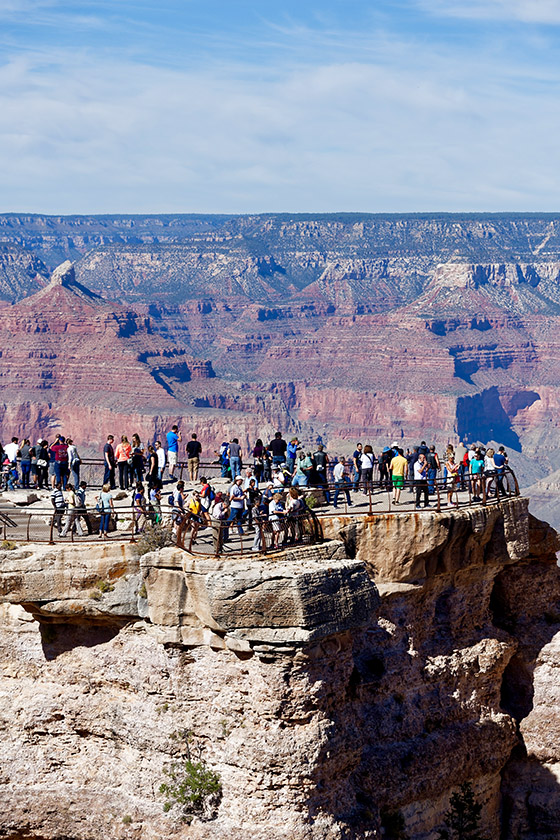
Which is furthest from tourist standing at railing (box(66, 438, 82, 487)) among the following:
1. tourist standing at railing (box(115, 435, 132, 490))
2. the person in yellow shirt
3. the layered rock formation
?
the person in yellow shirt

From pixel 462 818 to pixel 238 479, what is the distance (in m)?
10.4

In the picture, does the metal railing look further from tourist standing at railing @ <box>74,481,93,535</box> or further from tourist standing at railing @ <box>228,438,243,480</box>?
tourist standing at railing @ <box>228,438,243,480</box>

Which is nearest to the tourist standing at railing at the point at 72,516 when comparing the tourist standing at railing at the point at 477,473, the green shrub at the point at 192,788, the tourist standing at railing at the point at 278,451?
the green shrub at the point at 192,788

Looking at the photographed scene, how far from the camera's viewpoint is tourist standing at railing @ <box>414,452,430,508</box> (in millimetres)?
35188

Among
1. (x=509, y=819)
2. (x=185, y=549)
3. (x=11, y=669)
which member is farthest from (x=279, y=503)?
(x=509, y=819)

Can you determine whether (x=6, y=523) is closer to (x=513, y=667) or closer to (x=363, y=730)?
(x=363, y=730)

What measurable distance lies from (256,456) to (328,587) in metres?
13.2

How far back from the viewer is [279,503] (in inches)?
1293

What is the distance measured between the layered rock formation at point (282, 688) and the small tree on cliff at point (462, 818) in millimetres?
238

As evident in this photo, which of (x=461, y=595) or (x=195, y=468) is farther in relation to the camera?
(x=195, y=468)

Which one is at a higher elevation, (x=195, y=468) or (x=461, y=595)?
(x=195, y=468)

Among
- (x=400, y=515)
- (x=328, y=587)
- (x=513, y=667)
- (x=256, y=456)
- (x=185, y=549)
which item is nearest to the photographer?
(x=328, y=587)

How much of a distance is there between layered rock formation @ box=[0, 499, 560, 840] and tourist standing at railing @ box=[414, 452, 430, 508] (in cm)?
133

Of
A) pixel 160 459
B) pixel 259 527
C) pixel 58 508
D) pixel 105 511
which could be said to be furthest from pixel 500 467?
pixel 58 508
